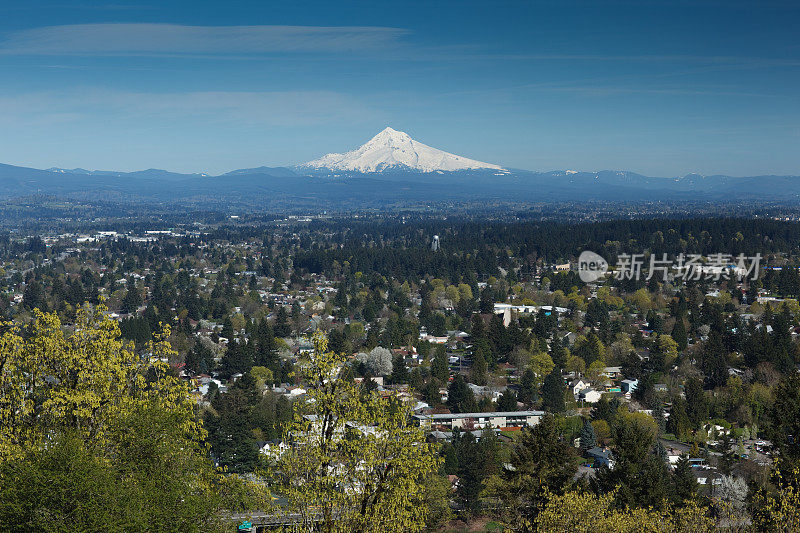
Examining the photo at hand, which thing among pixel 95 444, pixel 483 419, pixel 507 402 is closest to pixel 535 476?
pixel 95 444

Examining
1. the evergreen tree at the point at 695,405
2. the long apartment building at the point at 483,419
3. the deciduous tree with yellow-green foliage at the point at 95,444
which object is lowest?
the long apartment building at the point at 483,419

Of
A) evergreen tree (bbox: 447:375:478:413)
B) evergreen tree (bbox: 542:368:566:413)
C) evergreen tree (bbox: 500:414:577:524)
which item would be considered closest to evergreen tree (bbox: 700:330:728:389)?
evergreen tree (bbox: 542:368:566:413)

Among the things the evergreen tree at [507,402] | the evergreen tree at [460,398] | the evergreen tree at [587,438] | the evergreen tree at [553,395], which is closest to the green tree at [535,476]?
the evergreen tree at [587,438]

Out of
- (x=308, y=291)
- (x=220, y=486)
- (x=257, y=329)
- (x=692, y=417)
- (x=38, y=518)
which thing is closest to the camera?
(x=38, y=518)

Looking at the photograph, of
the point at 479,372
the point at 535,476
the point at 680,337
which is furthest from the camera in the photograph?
the point at 680,337

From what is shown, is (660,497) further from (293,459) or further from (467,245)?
(467,245)

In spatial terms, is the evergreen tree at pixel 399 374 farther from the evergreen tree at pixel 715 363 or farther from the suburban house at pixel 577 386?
the evergreen tree at pixel 715 363

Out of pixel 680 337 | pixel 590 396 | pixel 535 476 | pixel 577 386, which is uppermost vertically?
pixel 535 476

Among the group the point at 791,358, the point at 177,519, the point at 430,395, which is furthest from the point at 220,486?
the point at 791,358

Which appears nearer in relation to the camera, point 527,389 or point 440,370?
point 527,389

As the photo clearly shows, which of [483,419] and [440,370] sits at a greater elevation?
[440,370]

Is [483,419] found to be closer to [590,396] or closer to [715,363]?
[590,396]
